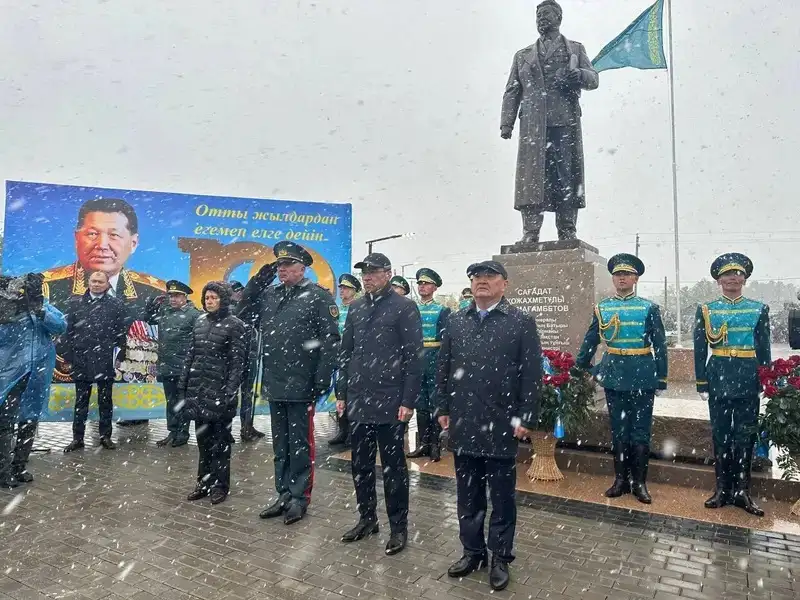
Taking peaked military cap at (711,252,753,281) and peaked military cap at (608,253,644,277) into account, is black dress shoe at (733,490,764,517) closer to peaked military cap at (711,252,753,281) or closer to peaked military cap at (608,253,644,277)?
peaked military cap at (711,252,753,281)

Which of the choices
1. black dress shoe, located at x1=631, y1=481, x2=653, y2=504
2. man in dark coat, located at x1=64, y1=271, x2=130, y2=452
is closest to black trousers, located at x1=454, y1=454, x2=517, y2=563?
black dress shoe, located at x1=631, y1=481, x2=653, y2=504

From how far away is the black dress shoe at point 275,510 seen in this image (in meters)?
4.49

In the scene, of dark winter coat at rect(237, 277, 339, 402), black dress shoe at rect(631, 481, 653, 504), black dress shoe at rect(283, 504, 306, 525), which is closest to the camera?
black dress shoe at rect(283, 504, 306, 525)

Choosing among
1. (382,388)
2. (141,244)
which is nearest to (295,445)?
(382,388)

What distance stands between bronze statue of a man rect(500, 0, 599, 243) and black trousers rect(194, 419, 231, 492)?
3.90 meters

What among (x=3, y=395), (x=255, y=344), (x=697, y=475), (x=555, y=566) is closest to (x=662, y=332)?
(x=697, y=475)

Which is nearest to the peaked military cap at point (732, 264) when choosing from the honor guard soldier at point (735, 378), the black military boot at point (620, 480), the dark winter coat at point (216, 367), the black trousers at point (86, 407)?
the honor guard soldier at point (735, 378)

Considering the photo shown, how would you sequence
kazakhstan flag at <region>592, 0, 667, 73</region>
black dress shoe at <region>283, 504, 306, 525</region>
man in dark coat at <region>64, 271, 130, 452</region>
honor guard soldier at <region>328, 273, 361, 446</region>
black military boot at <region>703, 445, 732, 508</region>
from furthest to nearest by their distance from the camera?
kazakhstan flag at <region>592, 0, 667, 73</region> → honor guard soldier at <region>328, 273, 361, 446</region> → man in dark coat at <region>64, 271, 130, 452</region> → black military boot at <region>703, 445, 732, 508</region> → black dress shoe at <region>283, 504, 306, 525</region>

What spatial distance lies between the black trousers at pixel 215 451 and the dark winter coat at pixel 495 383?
7.61 ft

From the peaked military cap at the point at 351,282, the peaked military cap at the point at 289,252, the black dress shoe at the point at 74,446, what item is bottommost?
the black dress shoe at the point at 74,446

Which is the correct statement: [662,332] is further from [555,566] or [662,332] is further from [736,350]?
[555,566]

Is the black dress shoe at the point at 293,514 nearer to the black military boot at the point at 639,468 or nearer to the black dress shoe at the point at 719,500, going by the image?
the black military boot at the point at 639,468

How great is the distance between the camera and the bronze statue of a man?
6.63 meters

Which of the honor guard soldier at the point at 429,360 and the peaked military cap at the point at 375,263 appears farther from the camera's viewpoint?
the honor guard soldier at the point at 429,360
